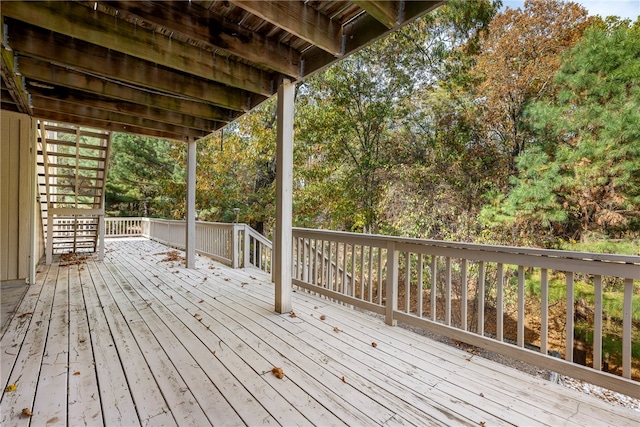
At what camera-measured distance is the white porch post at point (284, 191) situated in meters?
3.17

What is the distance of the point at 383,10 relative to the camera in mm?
2057

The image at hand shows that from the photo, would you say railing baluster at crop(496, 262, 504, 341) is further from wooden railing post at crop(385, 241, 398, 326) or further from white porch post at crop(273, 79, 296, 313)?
white porch post at crop(273, 79, 296, 313)

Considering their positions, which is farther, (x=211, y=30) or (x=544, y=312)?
(x=211, y=30)

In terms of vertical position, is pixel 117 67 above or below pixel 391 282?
above

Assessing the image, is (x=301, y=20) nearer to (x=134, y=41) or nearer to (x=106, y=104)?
(x=134, y=41)

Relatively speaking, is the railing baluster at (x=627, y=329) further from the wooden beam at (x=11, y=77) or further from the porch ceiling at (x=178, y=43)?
the wooden beam at (x=11, y=77)

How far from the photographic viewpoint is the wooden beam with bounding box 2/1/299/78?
212 centimetres

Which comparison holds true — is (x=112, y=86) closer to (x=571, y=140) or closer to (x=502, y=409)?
(x=502, y=409)

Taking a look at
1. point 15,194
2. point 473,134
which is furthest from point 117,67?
point 473,134

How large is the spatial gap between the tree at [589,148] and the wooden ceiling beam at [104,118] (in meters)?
7.03

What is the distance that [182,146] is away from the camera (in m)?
10.1

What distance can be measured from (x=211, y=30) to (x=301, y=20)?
760 mm

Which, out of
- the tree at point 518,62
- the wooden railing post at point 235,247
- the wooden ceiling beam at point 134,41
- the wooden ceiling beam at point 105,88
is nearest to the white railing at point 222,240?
the wooden railing post at point 235,247

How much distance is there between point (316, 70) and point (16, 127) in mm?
4262
